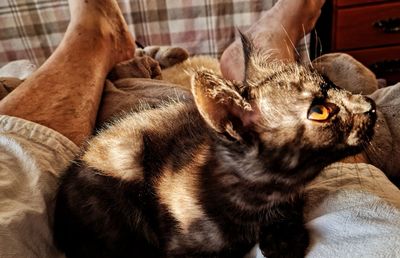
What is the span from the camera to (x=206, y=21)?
65.4 inches

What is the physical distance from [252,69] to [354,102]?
16 centimetres

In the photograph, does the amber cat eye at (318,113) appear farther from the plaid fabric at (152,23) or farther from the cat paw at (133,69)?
the plaid fabric at (152,23)

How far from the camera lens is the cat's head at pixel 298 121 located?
527 millimetres

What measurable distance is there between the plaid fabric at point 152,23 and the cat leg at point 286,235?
1114 mm

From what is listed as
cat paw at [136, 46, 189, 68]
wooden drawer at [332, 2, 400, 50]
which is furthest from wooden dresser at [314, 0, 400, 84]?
cat paw at [136, 46, 189, 68]

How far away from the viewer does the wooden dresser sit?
5.29ft

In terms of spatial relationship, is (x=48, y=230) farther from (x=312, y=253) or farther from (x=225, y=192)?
(x=312, y=253)

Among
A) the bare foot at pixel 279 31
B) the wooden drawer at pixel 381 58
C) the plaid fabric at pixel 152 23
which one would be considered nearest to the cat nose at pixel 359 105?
the bare foot at pixel 279 31

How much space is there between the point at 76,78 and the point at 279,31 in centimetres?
52

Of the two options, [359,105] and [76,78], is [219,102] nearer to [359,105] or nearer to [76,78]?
[359,105]

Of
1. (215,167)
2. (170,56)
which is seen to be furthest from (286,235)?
(170,56)

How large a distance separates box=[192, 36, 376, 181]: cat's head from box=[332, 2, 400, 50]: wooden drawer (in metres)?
1.18

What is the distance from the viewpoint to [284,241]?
23.8 inches

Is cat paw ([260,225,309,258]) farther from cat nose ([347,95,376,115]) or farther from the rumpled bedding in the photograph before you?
cat nose ([347,95,376,115])
